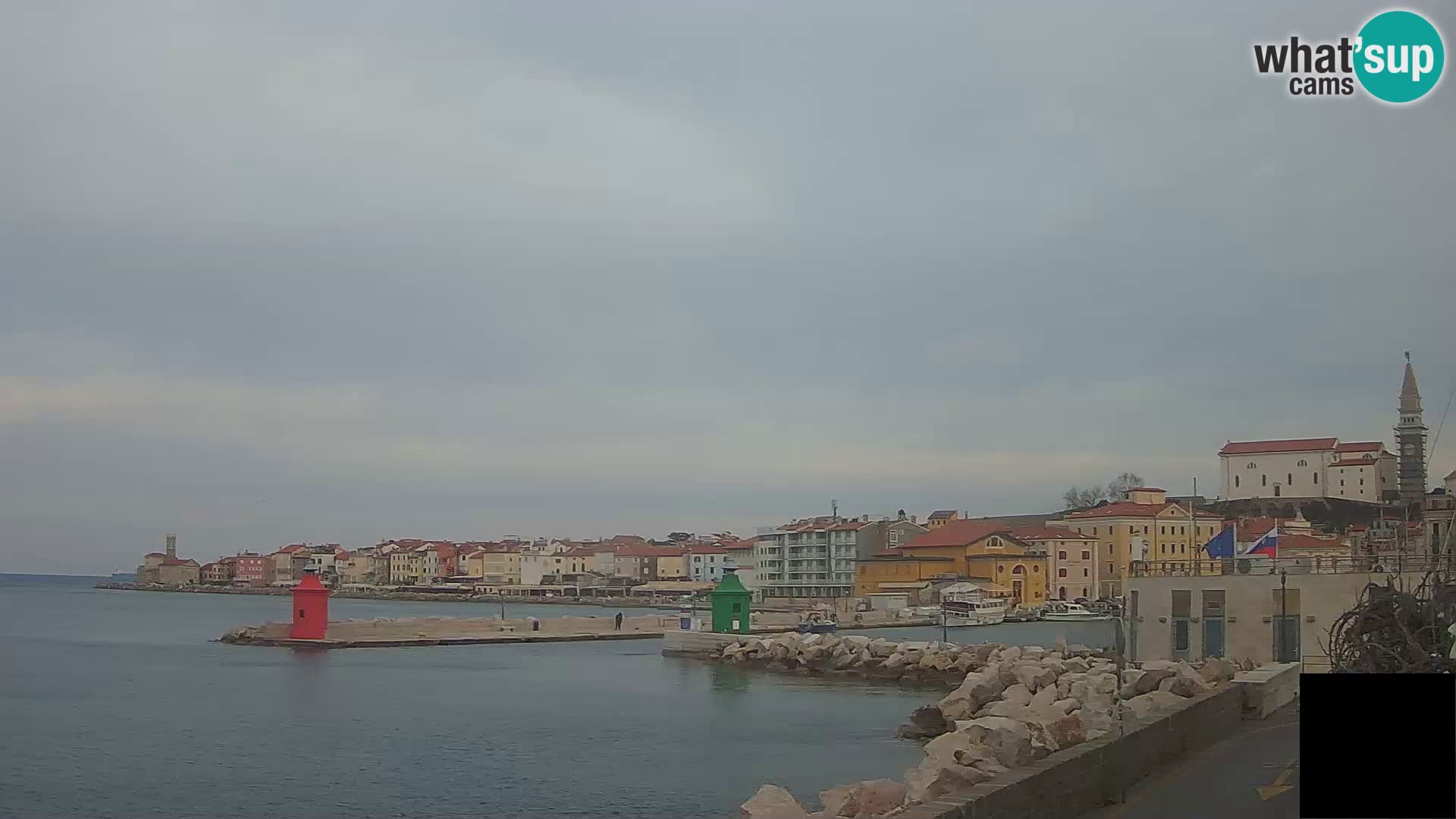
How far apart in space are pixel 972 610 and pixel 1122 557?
935 centimetres

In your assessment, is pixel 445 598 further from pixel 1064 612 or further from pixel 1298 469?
pixel 1298 469

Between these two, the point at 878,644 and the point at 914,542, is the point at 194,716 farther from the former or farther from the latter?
the point at 914,542

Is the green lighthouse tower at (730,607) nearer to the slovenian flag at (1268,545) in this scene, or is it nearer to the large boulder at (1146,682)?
the slovenian flag at (1268,545)

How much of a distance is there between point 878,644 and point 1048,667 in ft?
53.5


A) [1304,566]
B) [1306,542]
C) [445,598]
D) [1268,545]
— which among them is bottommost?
[445,598]

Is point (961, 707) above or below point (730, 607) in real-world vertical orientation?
above

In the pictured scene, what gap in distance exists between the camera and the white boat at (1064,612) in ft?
271

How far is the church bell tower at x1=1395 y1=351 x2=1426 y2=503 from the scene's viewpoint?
29428 millimetres

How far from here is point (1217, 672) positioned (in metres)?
21.0

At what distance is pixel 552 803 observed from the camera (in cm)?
1880

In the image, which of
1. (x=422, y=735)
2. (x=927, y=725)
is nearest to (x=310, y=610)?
(x=422, y=735)

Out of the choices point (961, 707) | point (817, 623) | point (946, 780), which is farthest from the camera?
point (817, 623)

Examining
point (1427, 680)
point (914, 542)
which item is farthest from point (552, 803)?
point (914, 542)

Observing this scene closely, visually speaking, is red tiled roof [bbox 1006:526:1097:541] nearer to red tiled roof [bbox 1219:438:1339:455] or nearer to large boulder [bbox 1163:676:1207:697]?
red tiled roof [bbox 1219:438:1339:455]
